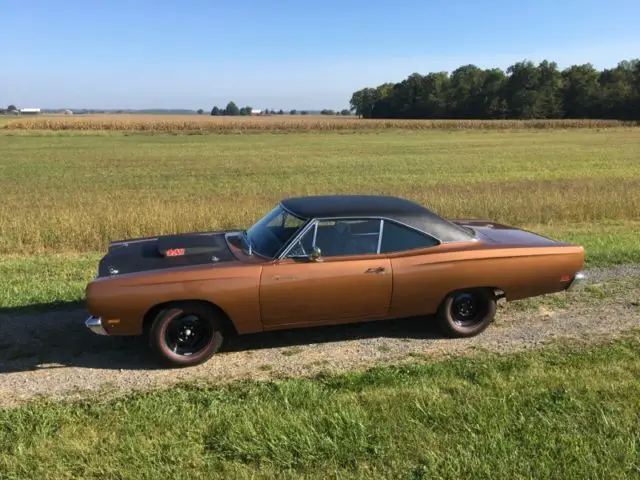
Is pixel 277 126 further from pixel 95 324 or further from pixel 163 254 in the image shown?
pixel 95 324

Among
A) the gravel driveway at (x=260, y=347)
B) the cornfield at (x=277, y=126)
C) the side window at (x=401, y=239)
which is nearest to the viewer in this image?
the gravel driveway at (x=260, y=347)

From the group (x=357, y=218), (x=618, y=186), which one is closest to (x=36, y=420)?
(x=357, y=218)

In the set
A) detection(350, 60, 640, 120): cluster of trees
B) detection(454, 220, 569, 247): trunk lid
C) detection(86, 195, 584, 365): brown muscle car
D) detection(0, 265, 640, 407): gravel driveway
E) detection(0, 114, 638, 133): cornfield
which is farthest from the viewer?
detection(350, 60, 640, 120): cluster of trees

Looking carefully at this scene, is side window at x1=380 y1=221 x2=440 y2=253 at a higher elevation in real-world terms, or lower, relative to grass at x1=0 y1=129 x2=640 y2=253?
higher

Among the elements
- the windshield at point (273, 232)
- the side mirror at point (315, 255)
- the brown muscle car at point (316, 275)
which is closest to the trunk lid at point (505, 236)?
the brown muscle car at point (316, 275)

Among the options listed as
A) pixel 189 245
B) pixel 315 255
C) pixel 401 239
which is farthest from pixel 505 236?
pixel 189 245

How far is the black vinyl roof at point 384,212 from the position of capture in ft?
16.0

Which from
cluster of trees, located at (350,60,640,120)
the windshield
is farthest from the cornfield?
the windshield

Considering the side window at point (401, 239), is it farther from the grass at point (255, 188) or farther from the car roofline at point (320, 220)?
the grass at point (255, 188)

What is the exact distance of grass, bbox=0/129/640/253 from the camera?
33.2 ft

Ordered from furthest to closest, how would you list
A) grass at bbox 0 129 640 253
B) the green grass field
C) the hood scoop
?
grass at bbox 0 129 640 253 < the green grass field < the hood scoop

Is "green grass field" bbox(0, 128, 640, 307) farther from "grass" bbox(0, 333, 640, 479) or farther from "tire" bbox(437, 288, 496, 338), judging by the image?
"tire" bbox(437, 288, 496, 338)

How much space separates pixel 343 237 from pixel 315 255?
1.18 ft

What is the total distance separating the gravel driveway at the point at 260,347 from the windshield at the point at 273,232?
2.67ft
